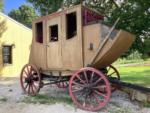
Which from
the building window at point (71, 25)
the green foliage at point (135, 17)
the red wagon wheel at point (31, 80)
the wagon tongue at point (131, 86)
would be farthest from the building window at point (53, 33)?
the wagon tongue at point (131, 86)

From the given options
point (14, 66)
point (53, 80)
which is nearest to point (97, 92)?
point (53, 80)

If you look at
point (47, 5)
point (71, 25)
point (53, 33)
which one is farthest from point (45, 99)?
point (47, 5)

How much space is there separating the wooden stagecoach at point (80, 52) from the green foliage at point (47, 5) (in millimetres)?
2606

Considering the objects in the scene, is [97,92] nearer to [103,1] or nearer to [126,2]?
[126,2]

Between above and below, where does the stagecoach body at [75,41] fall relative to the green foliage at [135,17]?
below

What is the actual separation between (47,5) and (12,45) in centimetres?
940

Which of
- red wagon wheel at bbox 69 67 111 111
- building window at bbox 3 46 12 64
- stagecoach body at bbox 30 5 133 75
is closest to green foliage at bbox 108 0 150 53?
stagecoach body at bbox 30 5 133 75

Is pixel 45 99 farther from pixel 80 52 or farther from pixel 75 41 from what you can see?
pixel 75 41

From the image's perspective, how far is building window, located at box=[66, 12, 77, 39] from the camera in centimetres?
1002

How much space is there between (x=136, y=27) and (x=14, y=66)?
13.0m

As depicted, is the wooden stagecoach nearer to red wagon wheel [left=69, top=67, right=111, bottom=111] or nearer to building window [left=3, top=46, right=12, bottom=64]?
red wagon wheel [left=69, top=67, right=111, bottom=111]

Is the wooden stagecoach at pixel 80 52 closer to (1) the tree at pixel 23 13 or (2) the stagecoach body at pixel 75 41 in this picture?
(2) the stagecoach body at pixel 75 41

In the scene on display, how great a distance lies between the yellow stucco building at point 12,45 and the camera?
2212cm

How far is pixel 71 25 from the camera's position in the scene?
10.4 m
